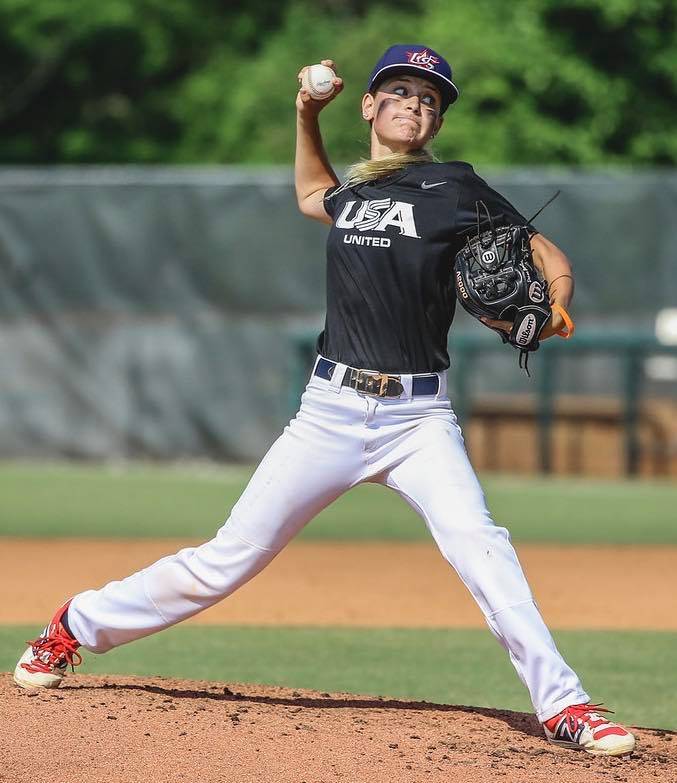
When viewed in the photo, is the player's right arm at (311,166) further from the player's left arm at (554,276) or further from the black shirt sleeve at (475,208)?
the player's left arm at (554,276)

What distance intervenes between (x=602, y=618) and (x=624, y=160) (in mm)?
12997

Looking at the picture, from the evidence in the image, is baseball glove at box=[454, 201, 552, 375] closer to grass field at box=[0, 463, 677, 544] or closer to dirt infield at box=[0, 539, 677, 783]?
dirt infield at box=[0, 539, 677, 783]

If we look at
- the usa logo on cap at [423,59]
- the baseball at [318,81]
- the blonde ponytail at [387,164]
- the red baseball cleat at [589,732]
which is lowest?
the red baseball cleat at [589,732]

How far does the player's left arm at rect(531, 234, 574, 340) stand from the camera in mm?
4047

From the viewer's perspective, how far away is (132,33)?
2453 cm

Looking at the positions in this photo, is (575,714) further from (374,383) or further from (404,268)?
(404,268)

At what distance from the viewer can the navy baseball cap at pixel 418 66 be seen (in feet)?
14.1

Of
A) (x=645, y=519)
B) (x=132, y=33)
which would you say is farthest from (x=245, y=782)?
(x=132, y=33)

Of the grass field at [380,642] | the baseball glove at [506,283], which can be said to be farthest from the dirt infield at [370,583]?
the baseball glove at [506,283]

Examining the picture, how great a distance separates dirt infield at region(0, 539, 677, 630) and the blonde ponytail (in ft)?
9.48

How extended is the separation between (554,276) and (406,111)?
0.68 meters

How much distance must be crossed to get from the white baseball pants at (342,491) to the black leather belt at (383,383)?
0.02 m

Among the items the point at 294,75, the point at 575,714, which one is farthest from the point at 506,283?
the point at 294,75

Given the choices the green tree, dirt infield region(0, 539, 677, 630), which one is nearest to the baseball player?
dirt infield region(0, 539, 677, 630)
